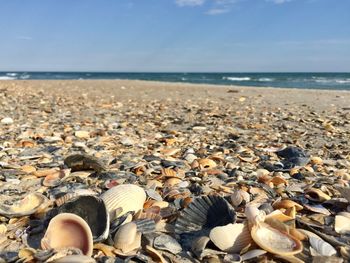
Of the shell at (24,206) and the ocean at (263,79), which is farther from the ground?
the shell at (24,206)

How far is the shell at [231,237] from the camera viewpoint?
2.21m

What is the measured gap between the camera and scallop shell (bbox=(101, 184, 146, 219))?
2.62 m

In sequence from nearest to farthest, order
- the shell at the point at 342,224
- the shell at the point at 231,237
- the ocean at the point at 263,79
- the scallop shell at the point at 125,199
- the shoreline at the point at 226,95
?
the shell at the point at 231,237 → the shell at the point at 342,224 → the scallop shell at the point at 125,199 → the shoreline at the point at 226,95 → the ocean at the point at 263,79

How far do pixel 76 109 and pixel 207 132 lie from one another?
4062 millimetres

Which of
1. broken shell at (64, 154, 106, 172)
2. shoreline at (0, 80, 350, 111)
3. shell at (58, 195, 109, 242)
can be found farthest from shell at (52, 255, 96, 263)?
shoreline at (0, 80, 350, 111)

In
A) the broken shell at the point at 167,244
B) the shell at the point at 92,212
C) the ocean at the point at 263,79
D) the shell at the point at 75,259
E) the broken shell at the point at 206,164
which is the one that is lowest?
the ocean at the point at 263,79

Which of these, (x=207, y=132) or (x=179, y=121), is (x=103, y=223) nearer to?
(x=207, y=132)

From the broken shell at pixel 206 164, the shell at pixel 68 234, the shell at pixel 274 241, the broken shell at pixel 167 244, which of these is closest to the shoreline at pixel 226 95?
the broken shell at pixel 206 164

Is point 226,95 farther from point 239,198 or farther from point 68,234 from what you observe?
point 68,234

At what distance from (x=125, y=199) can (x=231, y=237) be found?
2.59 feet

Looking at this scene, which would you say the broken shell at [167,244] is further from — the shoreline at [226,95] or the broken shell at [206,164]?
the shoreline at [226,95]

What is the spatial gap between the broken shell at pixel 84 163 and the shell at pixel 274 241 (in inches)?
70.5

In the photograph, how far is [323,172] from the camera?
3.99 m

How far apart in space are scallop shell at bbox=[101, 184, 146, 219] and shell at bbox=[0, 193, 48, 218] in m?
0.45
